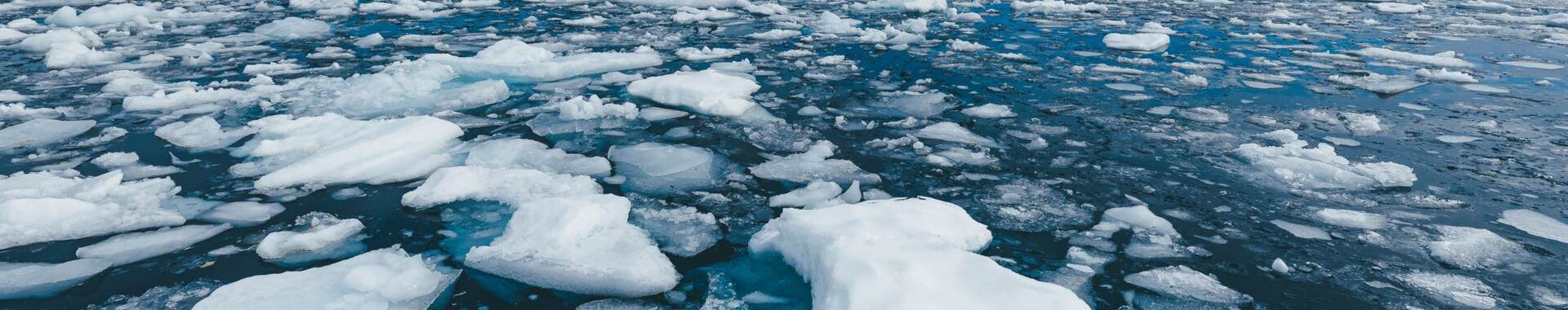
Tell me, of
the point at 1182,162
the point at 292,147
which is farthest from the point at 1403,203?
the point at 292,147

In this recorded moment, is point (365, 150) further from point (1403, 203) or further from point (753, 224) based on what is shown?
point (1403, 203)

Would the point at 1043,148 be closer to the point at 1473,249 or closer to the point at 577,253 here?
the point at 1473,249

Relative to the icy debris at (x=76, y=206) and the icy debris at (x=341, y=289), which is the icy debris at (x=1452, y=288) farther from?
the icy debris at (x=76, y=206)

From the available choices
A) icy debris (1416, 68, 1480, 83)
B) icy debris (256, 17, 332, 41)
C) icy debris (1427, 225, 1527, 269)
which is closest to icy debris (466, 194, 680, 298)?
icy debris (1427, 225, 1527, 269)

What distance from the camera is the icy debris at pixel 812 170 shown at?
2.86 metres

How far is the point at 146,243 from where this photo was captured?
2234 millimetres

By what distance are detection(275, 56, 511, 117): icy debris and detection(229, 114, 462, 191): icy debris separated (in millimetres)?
350

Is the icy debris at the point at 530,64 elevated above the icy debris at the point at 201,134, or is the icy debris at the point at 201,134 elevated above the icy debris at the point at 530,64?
the icy debris at the point at 201,134

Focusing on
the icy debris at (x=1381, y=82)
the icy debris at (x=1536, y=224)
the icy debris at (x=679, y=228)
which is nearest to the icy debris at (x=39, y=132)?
the icy debris at (x=679, y=228)

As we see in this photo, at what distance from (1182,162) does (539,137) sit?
98.4 inches

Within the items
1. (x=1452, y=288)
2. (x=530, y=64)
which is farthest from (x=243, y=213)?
(x=1452, y=288)

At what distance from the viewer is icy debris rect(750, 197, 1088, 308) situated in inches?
66.9

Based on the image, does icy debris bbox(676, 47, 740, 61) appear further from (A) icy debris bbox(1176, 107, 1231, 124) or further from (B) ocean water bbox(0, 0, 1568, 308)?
(A) icy debris bbox(1176, 107, 1231, 124)

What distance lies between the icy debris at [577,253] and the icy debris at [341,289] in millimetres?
146
